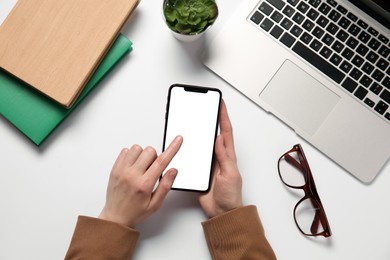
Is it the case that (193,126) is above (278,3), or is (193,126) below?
below

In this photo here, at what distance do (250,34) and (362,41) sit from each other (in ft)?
0.67

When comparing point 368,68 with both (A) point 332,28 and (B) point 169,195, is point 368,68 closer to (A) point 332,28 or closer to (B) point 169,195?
(A) point 332,28

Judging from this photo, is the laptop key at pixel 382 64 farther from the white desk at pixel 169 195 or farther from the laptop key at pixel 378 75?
the white desk at pixel 169 195

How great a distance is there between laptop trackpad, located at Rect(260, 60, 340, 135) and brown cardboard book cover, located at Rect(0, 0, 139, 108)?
11.6 inches

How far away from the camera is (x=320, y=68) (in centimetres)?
80

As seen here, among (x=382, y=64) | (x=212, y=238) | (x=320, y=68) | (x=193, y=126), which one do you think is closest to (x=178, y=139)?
(x=193, y=126)

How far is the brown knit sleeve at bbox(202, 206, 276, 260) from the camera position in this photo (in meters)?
0.74

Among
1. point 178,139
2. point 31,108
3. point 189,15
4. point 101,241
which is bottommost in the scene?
point 101,241

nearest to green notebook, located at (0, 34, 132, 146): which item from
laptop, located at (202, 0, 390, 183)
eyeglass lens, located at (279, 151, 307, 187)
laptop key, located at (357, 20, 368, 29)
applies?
laptop, located at (202, 0, 390, 183)

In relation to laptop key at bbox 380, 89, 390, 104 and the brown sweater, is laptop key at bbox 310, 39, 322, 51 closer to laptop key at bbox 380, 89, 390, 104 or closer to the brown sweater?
laptop key at bbox 380, 89, 390, 104

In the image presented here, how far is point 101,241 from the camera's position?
0.73m

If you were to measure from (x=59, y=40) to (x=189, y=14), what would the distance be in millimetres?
239

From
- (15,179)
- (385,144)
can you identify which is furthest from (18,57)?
(385,144)

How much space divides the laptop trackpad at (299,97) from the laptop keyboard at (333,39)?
3 cm
